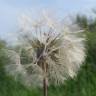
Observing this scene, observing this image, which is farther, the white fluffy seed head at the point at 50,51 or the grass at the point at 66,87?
the grass at the point at 66,87

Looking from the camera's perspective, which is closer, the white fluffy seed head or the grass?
the white fluffy seed head

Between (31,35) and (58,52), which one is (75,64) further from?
(31,35)

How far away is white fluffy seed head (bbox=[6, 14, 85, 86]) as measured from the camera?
477cm

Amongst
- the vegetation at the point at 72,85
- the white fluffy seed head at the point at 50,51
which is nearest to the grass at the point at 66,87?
the vegetation at the point at 72,85

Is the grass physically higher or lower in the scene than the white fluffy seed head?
lower

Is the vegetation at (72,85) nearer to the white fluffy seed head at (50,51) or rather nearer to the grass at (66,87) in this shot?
the grass at (66,87)

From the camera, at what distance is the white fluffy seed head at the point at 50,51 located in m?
4.77

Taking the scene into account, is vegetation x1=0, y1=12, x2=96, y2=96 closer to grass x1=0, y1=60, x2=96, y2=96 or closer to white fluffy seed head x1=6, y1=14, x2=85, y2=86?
grass x1=0, y1=60, x2=96, y2=96

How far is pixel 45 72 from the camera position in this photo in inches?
190

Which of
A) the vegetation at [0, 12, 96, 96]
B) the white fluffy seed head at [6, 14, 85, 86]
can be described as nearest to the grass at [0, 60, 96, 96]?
the vegetation at [0, 12, 96, 96]

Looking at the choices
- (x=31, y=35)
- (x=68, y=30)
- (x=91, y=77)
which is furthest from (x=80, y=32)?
(x=91, y=77)

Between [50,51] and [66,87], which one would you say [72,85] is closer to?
[66,87]

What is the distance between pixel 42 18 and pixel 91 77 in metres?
3.23

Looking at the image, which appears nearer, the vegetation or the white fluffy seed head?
the white fluffy seed head
